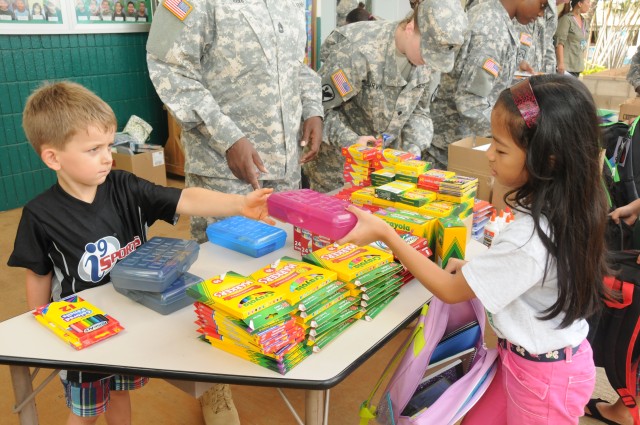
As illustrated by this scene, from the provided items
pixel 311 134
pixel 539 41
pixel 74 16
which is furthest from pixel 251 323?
pixel 74 16

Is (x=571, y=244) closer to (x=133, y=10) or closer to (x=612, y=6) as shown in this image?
(x=133, y=10)

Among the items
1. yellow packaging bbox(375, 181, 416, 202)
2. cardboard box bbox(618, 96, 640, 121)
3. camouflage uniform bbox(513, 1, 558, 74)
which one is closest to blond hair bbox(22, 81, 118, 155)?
yellow packaging bbox(375, 181, 416, 202)

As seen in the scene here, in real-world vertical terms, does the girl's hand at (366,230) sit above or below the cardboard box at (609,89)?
above

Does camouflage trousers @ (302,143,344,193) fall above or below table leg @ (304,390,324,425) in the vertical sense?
above

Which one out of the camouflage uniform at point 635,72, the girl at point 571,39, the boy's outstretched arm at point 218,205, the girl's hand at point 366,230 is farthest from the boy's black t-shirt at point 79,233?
the girl at point 571,39

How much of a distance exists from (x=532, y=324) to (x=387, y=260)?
0.41m

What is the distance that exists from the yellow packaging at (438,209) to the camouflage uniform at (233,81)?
2.45 feet

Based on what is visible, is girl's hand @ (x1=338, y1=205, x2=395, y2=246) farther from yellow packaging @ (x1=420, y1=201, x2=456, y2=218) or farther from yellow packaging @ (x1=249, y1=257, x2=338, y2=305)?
yellow packaging @ (x1=420, y1=201, x2=456, y2=218)

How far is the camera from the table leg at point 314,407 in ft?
4.11

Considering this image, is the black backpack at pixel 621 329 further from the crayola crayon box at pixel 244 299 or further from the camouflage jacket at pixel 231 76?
the camouflage jacket at pixel 231 76

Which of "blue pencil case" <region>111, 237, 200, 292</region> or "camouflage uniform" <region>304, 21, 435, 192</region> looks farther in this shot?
"camouflage uniform" <region>304, 21, 435, 192</region>

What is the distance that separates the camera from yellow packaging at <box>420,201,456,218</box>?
1737 mm

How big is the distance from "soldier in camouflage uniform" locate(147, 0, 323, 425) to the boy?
18.7 inches

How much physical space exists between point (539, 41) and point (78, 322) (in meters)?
3.83
